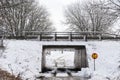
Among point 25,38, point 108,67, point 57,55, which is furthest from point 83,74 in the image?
point 57,55

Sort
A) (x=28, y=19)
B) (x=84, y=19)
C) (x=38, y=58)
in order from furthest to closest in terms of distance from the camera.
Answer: (x=84, y=19)
(x=28, y=19)
(x=38, y=58)

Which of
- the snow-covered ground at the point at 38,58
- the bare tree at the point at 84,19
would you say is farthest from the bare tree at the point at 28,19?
the snow-covered ground at the point at 38,58

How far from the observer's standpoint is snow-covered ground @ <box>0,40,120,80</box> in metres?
20.7

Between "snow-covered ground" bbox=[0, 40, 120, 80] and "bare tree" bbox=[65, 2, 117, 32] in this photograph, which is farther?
"bare tree" bbox=[65, 2, 117, 32]

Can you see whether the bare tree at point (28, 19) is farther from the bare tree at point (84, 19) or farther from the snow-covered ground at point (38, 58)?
the snow-covered ground at point (38, 58)

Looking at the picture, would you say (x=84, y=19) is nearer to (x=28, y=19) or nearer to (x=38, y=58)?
(x=28, y=19)

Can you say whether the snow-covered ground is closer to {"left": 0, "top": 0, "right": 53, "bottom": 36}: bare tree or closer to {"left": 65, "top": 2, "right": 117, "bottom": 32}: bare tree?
{"left": 0, "top": 0, "right": 53, "bottom": 36}: bare tree

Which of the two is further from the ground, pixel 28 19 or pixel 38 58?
pixel 28 19

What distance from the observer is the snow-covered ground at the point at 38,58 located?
20703 mm

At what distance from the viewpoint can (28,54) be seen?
25.7 m

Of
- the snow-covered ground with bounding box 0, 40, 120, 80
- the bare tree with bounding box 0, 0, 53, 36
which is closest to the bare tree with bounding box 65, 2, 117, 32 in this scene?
the bare tree with bounding box 0, 0, 53, 36

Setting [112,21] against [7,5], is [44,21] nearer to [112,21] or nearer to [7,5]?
[112,21]

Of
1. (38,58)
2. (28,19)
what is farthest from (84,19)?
(38,58)

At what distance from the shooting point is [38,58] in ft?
83.2
